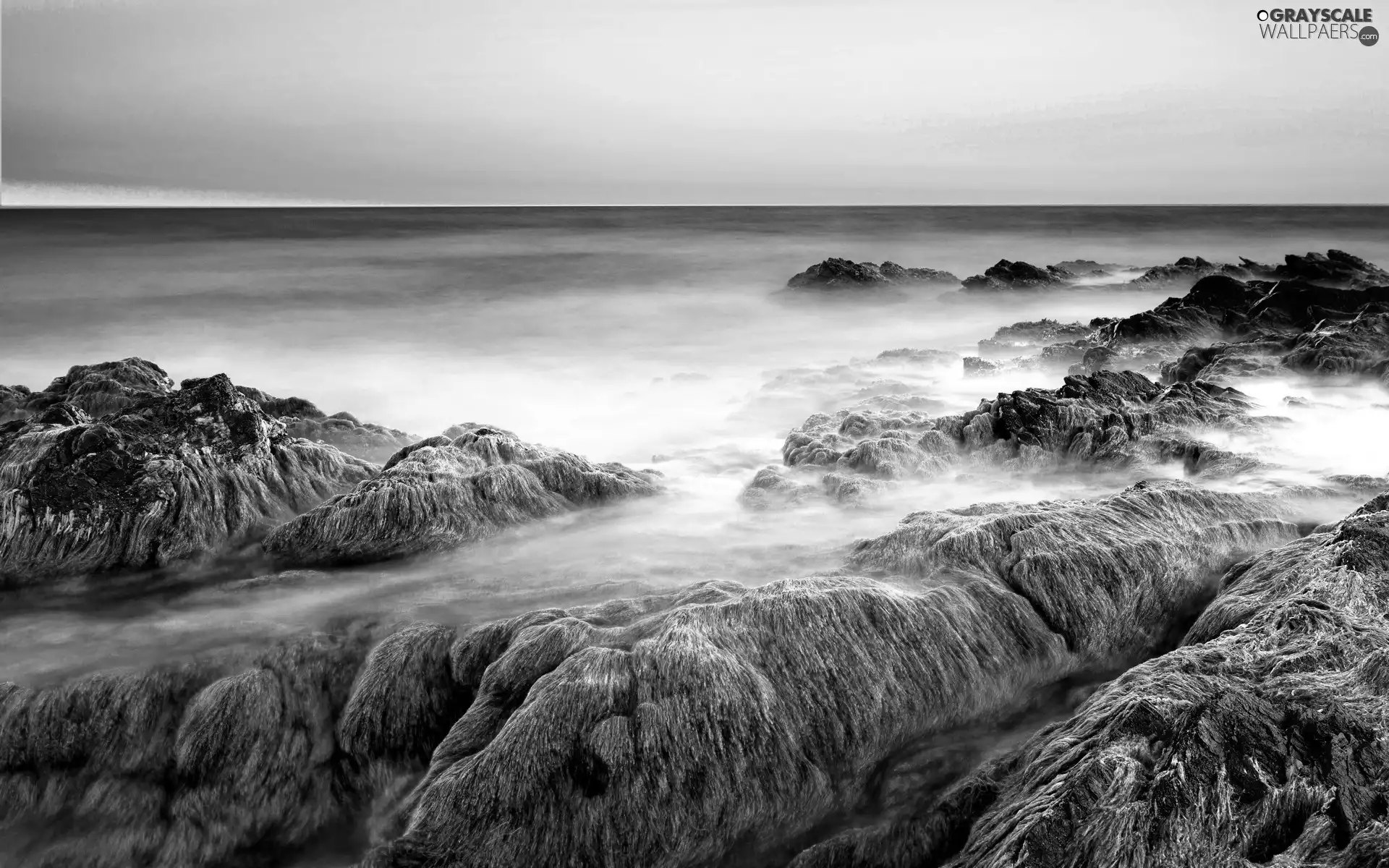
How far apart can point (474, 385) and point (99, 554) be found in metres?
8.38

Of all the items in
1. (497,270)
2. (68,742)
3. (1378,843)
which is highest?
(497,270)

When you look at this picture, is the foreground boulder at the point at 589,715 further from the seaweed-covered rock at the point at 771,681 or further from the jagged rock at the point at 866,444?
the jagged rock at the point at 866,444

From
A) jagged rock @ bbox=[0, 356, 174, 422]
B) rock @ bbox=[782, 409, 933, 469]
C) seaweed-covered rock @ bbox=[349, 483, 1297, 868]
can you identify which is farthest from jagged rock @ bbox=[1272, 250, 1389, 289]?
jagged rock @ bbox=[0, 356, 174, 422]

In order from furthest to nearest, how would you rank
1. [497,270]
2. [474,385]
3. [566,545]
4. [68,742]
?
[497,270], [474,385], [566,545], [68,742]

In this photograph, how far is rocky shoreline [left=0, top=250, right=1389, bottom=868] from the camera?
3658mm

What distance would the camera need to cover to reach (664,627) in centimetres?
507

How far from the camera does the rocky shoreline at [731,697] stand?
144 inches

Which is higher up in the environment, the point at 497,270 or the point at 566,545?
the point at 497,270

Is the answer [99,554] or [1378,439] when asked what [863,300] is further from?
[99,554]

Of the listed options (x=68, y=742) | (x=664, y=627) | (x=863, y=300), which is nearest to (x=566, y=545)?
(x=664, y=627)

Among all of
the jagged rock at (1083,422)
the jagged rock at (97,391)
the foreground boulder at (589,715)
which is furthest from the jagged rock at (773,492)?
the jagged rock at (97,391)

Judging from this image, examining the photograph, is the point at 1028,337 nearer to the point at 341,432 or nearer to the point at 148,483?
the point at 341,432

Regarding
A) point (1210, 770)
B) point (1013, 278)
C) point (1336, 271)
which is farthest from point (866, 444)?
point (1013, 278)

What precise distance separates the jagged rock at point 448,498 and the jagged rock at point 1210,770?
4241mm
